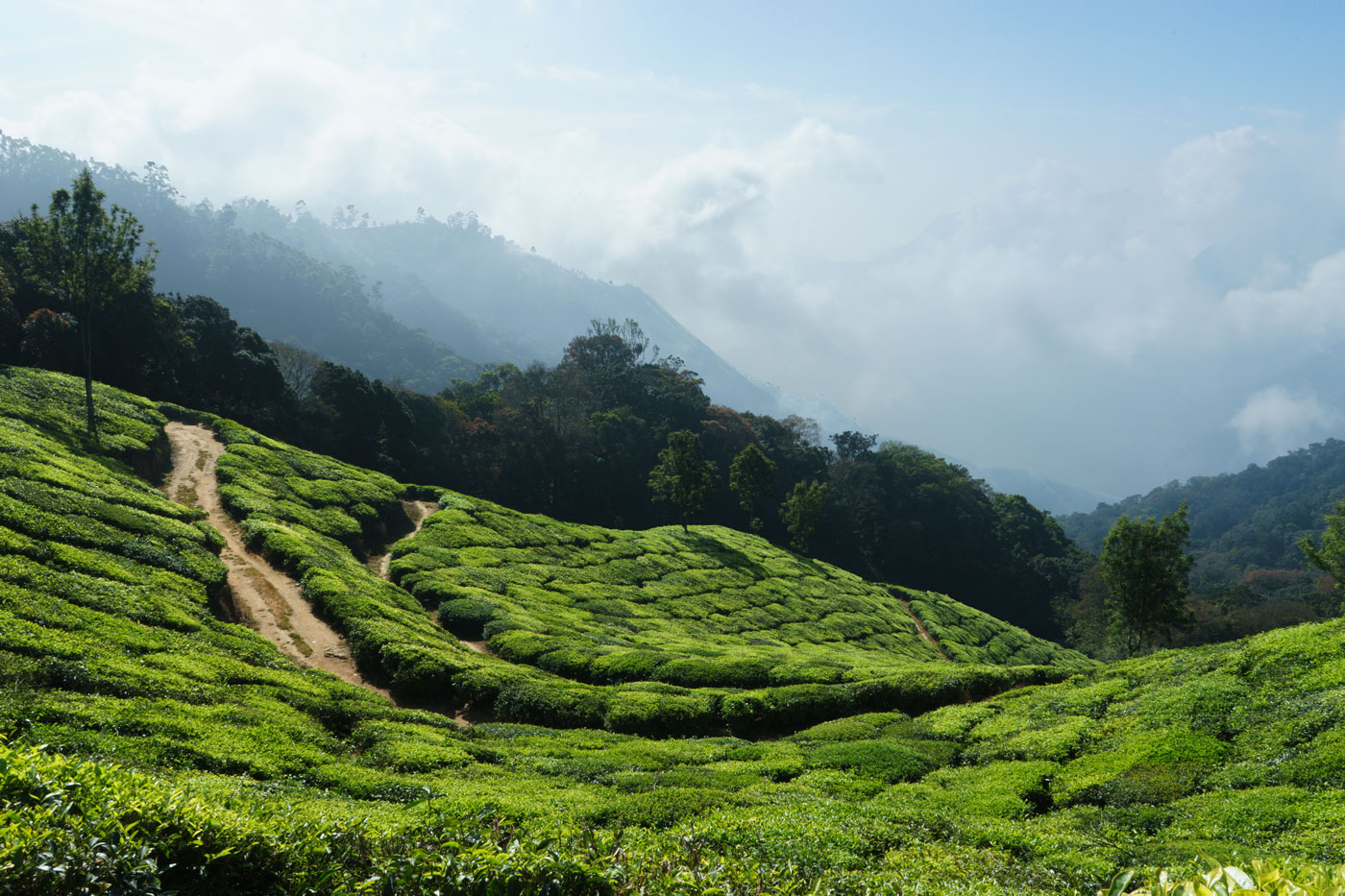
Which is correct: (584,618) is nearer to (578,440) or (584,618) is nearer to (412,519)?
(412,519)

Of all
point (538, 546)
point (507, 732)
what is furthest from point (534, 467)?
point (507, 732)

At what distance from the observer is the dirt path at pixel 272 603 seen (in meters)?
19.8

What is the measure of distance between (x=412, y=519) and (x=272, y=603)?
53.1 feet

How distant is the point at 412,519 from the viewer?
37750 mm

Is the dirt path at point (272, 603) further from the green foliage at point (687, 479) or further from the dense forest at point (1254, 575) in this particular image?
the dense forest at point (1254, 575)

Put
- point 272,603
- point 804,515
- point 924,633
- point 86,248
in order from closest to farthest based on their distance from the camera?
point 272,603, point 86,248, point 924,633, point 804,515

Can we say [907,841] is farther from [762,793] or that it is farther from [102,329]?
[102,329]

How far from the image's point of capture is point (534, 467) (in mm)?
68000

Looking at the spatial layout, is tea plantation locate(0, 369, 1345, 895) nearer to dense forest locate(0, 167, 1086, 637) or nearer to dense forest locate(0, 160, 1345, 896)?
dense forest locate(0, 160, 1345, 896)

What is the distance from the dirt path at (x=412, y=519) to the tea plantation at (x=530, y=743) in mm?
1527

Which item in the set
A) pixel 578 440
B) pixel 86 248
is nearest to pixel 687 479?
pixel 578 440

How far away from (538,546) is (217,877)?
3244 centimetres

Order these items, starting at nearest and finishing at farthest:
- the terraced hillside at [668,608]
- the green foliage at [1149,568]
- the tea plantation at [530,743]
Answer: the tea plantation at [530,743], the terraced hillside at [668,608], the green foliage at [1149,568]

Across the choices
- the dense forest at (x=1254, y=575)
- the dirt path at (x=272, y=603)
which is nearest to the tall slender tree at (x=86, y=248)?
the dirt path at (x=272, y=603)
